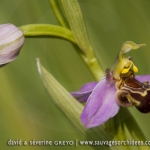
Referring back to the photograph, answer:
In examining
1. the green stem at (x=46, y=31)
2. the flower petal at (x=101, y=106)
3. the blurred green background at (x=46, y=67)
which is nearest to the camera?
the flower petal at (x=101, y=106)

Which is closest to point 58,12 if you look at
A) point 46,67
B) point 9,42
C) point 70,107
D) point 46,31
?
point 46,31

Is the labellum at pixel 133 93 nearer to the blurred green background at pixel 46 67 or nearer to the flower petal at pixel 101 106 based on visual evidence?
the flower petal at pixel 101 106

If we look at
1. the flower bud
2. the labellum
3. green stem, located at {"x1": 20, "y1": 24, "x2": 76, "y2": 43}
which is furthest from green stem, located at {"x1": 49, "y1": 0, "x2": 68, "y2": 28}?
the labellum

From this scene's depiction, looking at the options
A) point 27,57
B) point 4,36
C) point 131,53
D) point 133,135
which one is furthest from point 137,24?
point 4,36

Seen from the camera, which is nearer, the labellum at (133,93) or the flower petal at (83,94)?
the labellum at (133,93)

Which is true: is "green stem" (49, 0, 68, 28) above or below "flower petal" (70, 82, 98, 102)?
above

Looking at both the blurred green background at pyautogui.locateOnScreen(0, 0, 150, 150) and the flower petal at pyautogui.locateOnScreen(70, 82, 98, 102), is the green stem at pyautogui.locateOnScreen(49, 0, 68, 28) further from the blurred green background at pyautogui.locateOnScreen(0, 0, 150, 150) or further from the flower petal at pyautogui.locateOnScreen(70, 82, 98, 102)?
the blurred green background at pyautogui.locateOnScreen(0, 0, 150, 150)

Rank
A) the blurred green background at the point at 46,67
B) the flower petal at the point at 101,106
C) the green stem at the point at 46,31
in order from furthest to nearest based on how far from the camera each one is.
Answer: the blurred green background at the point at 46,67 < the green stem at the point at 46,31 < the flower petal at the point at 101,106

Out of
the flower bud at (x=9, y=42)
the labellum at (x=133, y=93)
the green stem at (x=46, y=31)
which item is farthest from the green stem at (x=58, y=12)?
the labellum at (x=133, y=93)
